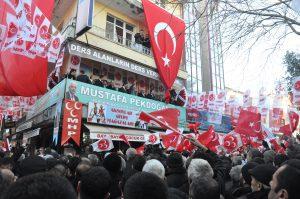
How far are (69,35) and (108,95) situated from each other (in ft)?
11.3

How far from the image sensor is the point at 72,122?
42.1 feet

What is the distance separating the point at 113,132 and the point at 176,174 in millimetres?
11148

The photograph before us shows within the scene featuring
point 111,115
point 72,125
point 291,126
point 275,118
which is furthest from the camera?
point 275,118

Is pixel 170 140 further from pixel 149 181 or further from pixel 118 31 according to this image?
pixel 118 31

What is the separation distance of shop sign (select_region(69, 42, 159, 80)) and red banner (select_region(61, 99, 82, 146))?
14.3 ft

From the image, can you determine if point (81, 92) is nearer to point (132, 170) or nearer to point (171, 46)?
point (171, 46)

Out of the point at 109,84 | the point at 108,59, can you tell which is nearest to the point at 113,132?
the point at 109,84

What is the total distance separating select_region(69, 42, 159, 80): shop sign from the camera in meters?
17.1

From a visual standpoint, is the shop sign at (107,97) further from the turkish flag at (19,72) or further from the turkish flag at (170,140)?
the turkish flag at (170,140)

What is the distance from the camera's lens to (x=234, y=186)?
4977 mm

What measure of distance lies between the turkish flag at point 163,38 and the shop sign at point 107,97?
1.94 metres

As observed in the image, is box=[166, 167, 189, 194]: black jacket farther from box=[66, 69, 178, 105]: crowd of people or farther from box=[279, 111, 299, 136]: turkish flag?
box=[66, 69, 178, 105]: crowd of people

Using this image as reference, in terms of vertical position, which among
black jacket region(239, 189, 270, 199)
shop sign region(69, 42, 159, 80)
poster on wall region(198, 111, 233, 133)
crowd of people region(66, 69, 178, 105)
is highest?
shop sign region(69, 42, 159, 80)

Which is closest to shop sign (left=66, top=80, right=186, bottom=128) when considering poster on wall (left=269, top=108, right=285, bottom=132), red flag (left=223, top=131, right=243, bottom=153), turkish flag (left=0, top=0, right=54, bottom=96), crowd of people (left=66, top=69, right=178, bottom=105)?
crowd of people (left=66, top=69, right=178, bottom=105)
